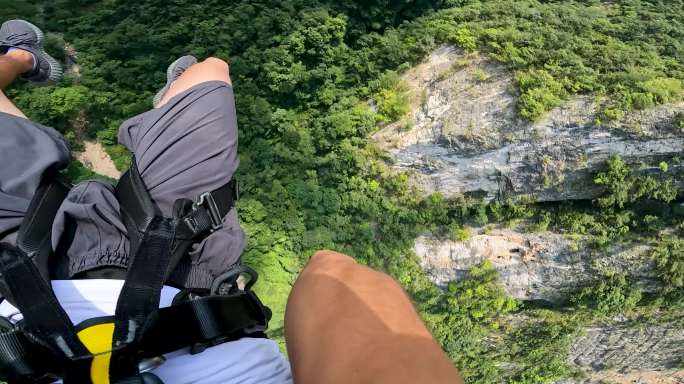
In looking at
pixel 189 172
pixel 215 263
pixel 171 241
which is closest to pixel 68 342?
pixel 171 241

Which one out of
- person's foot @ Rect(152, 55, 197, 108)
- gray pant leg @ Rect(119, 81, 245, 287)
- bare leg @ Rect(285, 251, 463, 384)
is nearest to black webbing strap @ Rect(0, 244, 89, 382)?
gray pant leg @ Rect(119, 81, 245, 287)

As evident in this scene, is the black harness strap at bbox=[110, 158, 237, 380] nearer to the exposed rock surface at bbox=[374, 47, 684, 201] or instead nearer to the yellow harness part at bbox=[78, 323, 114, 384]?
the yellow harness part at bbox=[78, 323, 114, 384]

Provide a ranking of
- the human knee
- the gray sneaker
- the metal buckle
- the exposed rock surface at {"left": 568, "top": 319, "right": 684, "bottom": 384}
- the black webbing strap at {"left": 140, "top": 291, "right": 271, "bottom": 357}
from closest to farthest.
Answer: the black webbing strap at {"left": 140, "top": 291, "right": 271, "bottom": 357}
the human knee
the metal buckle
the gray sneaker
the exposed rock surface at {"left": 568, "top": 319, "right": 684, "bottom": 384}

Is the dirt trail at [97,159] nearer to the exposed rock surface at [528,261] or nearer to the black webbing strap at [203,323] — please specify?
the exposed rock surface at [528,261]

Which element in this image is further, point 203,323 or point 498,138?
point 498,138

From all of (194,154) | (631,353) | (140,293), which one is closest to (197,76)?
(194,154)

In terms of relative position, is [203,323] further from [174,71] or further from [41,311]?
[174,71]

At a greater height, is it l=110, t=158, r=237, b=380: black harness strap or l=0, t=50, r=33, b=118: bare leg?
l=0, t=50, r=33, b=118: bare leg

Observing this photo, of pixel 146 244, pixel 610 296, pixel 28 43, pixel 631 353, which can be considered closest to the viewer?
pixel 146 244

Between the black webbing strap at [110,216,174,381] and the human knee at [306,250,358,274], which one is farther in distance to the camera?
the human knee at [306,250,358,274]
